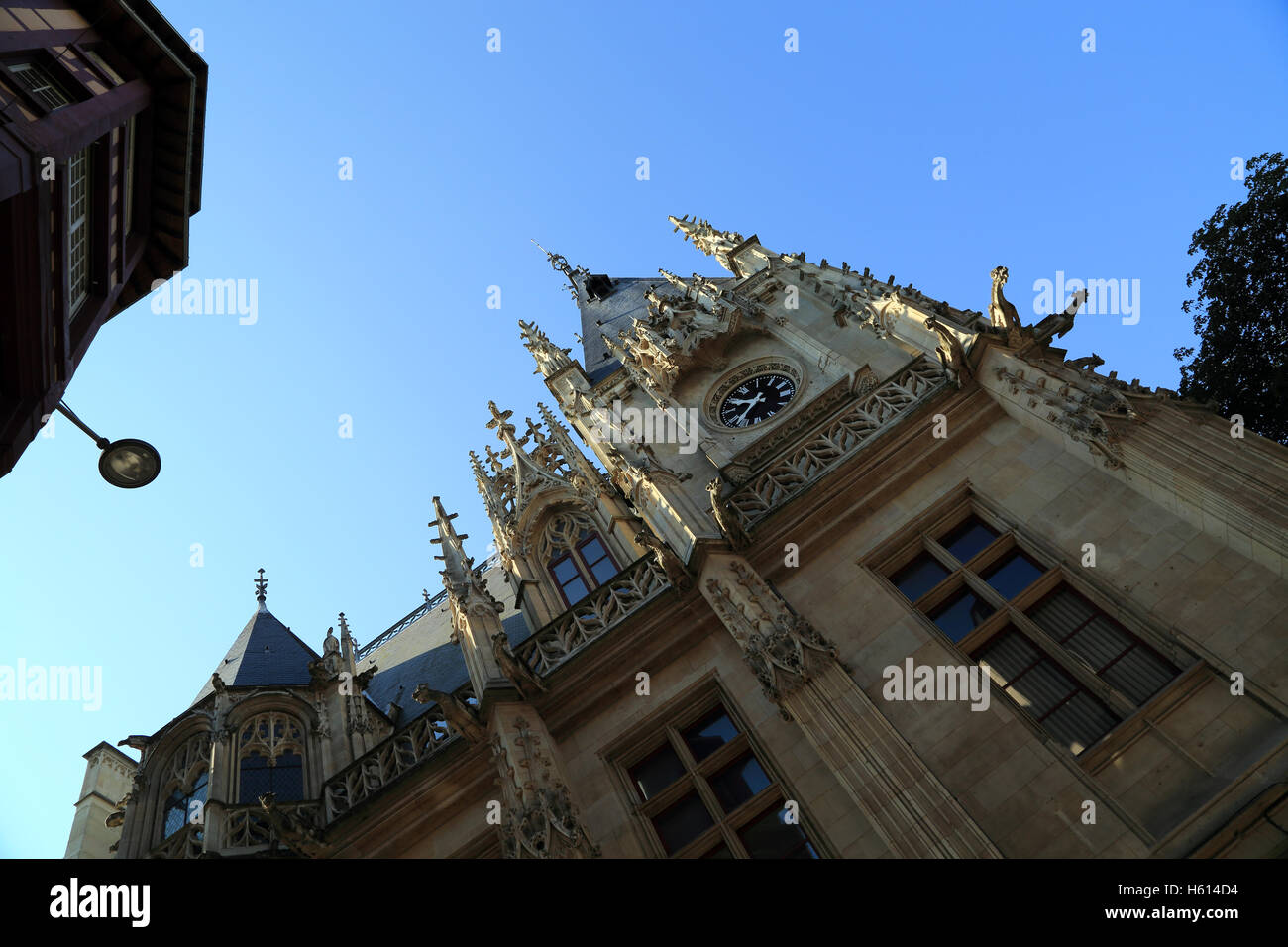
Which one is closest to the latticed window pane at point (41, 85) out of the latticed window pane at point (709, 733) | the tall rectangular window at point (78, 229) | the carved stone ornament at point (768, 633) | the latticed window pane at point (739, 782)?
the tall rectangular window at point (78, 229)

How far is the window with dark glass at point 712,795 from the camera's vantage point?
45.3 feet

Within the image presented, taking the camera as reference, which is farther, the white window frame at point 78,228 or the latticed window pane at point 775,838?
the white window frame at point 78,228

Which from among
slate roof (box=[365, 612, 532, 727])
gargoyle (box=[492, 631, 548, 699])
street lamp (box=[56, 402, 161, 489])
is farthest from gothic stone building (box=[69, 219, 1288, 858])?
street lamp (box=[56, 402, 161, 489])

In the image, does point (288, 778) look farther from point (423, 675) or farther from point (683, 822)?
point (683, 822)

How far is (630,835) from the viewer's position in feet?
46.8

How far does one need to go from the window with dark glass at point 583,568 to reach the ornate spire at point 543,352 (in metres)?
7.89

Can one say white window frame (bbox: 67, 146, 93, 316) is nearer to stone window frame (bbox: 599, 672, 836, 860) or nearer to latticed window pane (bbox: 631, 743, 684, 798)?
stone window frame (bbox: 599, 672, 836, 860)

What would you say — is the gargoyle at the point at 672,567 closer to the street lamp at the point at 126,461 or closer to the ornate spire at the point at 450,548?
the ornate spire at the point at 450,548

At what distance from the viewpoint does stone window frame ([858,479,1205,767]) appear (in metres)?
12.6

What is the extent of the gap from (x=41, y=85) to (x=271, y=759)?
11.6 meters

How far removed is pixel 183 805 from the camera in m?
18.3

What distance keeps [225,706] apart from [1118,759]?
15.0 m
